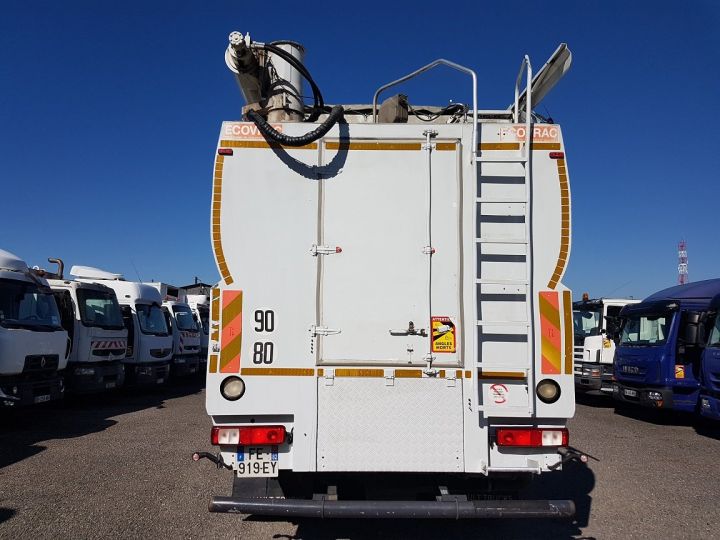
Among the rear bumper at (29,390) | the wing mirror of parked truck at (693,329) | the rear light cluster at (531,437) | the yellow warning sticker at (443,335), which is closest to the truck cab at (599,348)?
the wing mirror of parked truck at (693,329)

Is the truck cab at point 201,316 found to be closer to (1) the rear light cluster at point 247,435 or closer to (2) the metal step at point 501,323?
(1) the rear light cluster at point 247,435

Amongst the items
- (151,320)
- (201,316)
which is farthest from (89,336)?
(201,316)

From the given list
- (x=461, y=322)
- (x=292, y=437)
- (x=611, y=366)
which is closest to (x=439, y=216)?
(x=461, y=322)

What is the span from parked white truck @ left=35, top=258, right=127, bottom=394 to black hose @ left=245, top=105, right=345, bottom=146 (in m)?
9.31

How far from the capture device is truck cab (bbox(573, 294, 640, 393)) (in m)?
13.7

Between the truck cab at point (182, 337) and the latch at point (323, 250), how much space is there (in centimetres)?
1416

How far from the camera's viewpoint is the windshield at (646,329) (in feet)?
38.3

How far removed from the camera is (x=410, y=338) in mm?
3941

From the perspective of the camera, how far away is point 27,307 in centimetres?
980

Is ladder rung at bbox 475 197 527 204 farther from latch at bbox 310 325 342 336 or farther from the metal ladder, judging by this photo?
latch at bbox 310 325 342 336

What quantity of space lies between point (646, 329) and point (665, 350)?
3.40 ft

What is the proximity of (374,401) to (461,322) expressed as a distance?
84 cm

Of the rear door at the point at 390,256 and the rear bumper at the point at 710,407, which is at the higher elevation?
the rear door at the point at 390,256

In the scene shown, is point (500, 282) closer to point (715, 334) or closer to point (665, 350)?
point (715, 334)
